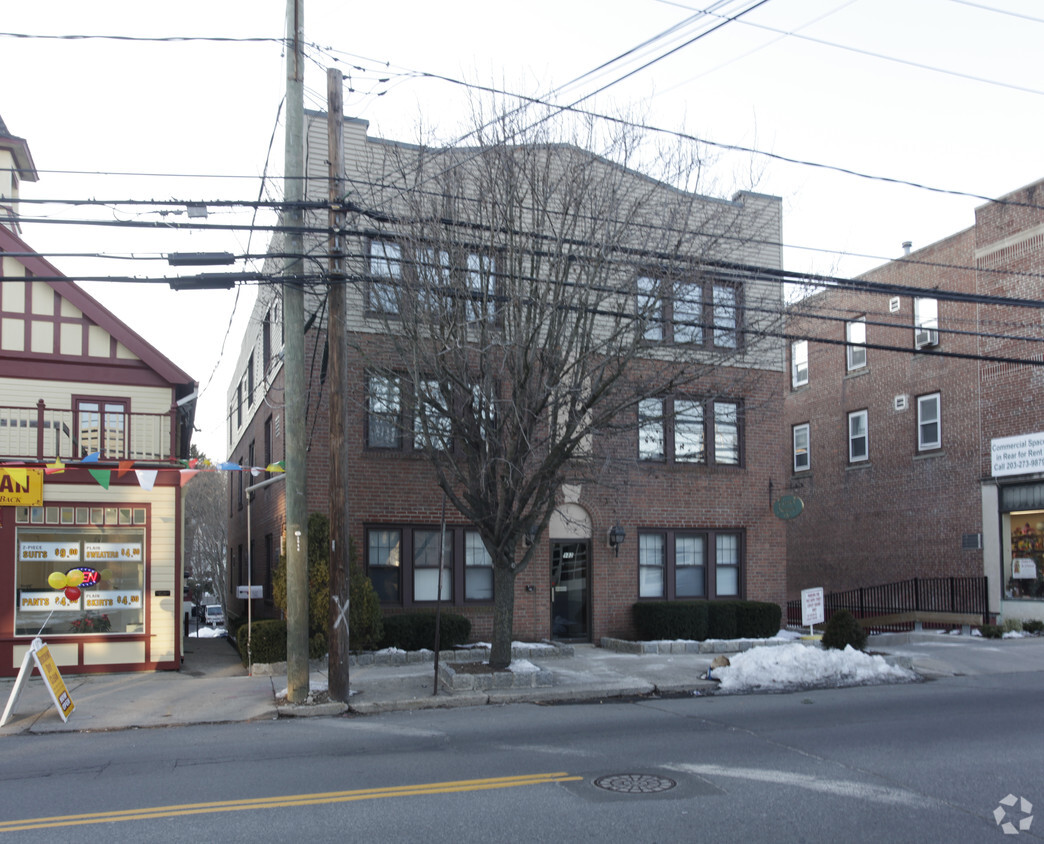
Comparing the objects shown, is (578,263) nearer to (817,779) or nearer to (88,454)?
(817,779)

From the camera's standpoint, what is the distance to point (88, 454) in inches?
608

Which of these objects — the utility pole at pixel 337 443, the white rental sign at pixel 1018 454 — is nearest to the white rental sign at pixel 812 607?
the white rental sign at pixel 1018 454

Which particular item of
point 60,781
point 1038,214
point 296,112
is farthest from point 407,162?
point 1038,214

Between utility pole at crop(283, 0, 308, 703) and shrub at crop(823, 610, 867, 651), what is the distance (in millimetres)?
8956

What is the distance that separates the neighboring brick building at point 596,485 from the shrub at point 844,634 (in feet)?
12.6

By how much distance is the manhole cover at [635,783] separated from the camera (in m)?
7.50

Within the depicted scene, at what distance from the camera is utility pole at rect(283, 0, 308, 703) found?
12023mm

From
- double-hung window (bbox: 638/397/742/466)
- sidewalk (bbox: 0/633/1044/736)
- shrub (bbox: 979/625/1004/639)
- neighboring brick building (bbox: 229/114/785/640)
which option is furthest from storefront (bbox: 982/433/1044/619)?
double-hung window (bbox: 638/397/742/466)

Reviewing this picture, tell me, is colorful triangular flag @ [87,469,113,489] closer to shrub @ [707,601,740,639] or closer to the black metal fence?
shrub @ [707,601,740,639]

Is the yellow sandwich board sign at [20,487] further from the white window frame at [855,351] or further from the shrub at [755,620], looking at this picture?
the white window frame at [855,351]

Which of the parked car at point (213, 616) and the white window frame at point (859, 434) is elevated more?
the white window frame at point (859, 434)

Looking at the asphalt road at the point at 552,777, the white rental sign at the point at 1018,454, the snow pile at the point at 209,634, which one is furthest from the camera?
the snow pile at the point at 209,634

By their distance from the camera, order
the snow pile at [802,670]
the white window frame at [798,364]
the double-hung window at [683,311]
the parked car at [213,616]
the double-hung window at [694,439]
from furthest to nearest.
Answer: the parked car at [213,616], the white window frame at [798,364], the double-hung window at [694,439], the snow pile at [802,670], the double-hung window at [683,311]

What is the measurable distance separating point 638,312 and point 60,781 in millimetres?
8941
